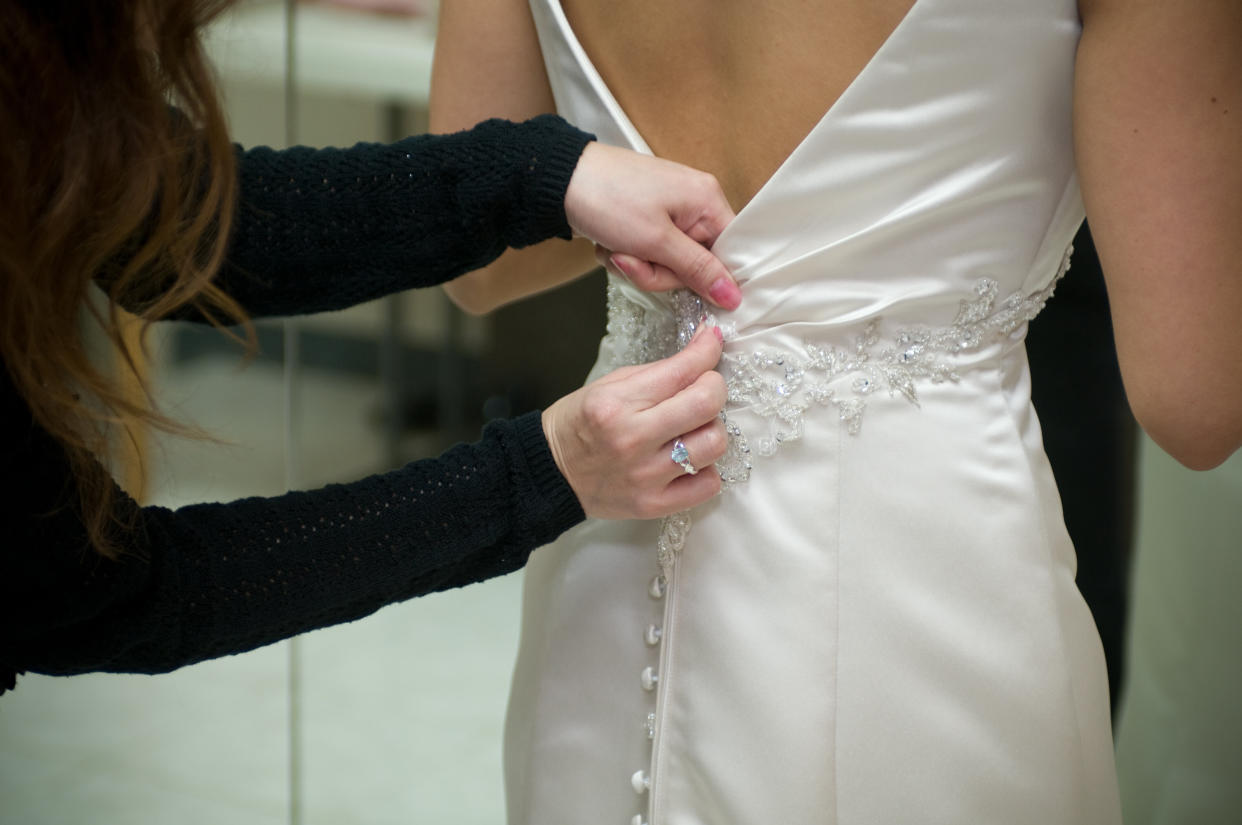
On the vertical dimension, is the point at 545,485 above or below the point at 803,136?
below

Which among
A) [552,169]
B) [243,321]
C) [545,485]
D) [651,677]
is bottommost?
[651,677]

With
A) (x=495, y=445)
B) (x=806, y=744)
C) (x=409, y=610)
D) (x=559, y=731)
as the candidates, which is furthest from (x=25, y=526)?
(x=409, y=610)

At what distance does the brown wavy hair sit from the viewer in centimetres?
67

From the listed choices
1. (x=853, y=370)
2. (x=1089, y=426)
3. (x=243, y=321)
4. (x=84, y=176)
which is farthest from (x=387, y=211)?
(x=1089, y=426)

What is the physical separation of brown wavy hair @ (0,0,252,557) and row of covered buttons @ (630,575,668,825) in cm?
36

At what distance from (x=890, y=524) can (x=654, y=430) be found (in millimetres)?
174

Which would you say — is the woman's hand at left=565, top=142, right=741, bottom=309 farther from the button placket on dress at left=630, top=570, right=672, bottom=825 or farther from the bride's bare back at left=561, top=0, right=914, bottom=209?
the button placket on dress at left=630, top=570, right=672, bottom=825

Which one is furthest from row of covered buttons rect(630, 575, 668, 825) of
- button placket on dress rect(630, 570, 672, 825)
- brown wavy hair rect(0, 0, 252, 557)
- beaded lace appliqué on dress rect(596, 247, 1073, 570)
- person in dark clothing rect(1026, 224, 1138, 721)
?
person in dark clothing rect(1026, 224, 1138, 721)

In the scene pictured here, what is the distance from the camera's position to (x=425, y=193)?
0.90 m

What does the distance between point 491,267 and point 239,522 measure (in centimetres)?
39

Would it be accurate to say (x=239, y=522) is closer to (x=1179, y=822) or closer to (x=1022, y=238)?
(x=1022, y=238)

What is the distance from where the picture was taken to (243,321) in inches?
32.6

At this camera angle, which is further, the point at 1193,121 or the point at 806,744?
the point at 806,744

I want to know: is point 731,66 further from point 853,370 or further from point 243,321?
point 243,321
